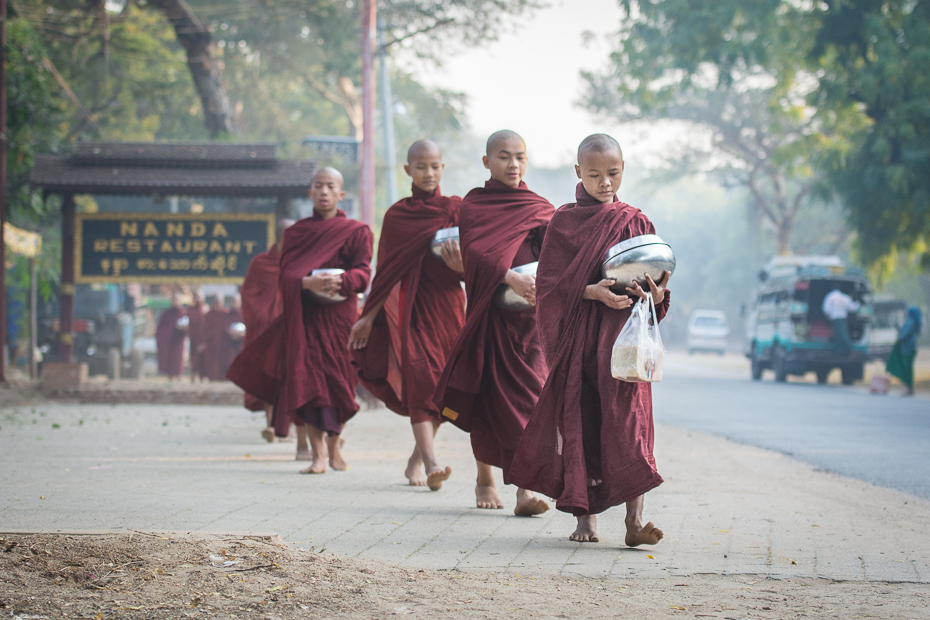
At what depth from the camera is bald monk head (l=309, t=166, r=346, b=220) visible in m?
7.00

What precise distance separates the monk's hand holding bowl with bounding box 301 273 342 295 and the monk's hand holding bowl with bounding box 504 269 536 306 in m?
1.84

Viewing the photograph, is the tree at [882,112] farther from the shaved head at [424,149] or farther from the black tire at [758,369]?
the shaved head at [424,149]

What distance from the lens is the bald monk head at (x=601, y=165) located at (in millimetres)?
4395

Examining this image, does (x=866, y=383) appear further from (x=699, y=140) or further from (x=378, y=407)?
(x=699, y=140)

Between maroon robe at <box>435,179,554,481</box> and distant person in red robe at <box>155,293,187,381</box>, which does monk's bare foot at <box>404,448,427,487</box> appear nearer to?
maroon robe at <box>435,179,554,481</box>

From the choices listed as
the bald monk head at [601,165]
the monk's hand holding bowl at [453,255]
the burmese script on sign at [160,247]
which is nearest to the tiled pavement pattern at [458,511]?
the monk's hand holding bowl at [453,255]

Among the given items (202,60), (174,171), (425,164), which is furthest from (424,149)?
(202,60)

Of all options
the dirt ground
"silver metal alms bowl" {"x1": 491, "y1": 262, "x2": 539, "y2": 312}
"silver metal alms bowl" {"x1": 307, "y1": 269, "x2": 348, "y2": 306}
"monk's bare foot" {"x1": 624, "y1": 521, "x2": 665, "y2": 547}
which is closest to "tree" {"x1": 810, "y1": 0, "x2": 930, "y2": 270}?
"silver metal alms bowl" {"x1": 307, "y1": 269, "x2": 348, "y2": 306}

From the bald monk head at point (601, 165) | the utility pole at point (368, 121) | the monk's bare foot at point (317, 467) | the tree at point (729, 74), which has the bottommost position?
the monk's bare foot at point (317, 467)

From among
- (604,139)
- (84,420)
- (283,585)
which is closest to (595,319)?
(604,139)

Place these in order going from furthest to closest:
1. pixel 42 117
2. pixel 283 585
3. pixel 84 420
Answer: pixel 42 117 → pixel 84 420 → pixel 283 585

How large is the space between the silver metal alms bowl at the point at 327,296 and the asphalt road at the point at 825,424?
3.78 metres

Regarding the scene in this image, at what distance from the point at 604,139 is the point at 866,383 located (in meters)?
20.4

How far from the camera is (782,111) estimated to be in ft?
89.2
